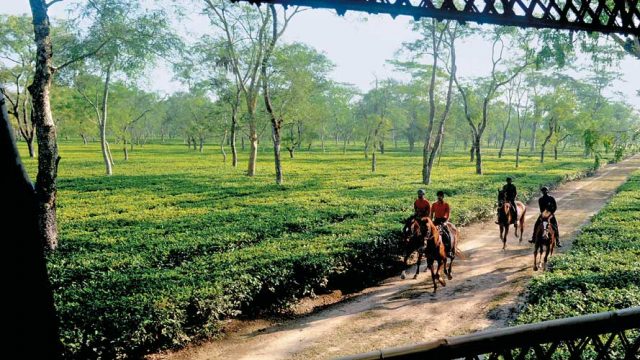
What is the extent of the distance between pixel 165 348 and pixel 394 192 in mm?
18941

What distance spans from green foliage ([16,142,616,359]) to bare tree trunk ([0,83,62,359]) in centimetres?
544

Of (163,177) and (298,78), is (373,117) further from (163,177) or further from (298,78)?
(163,177)

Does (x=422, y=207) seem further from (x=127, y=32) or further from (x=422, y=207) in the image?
(x=127, y=32)

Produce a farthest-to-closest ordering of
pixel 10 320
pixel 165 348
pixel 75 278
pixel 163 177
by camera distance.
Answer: pixel 163 177
pixel 75 278
pixel 165 348
pixel 10 320

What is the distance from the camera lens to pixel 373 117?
47156 mm

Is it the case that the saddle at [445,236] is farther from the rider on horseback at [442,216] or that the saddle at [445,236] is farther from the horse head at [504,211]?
the horse head at [504,211]

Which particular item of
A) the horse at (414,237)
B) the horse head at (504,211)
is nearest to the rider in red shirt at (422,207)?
the horse at (414,237)

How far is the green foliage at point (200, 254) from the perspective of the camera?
8320mm

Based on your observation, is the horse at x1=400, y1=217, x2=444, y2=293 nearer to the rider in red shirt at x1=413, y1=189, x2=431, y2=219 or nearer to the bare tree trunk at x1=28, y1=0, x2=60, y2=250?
the rider in red shirt at x1=413, y1=189, x2=431, y2=219

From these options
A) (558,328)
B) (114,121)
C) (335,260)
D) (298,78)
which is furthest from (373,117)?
(558,328)

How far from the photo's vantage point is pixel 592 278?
393 inches

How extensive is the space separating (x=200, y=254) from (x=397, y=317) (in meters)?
6.28

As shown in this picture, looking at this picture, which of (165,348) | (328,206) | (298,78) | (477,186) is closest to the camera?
(165,348)

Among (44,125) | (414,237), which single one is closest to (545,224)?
(414,237)
